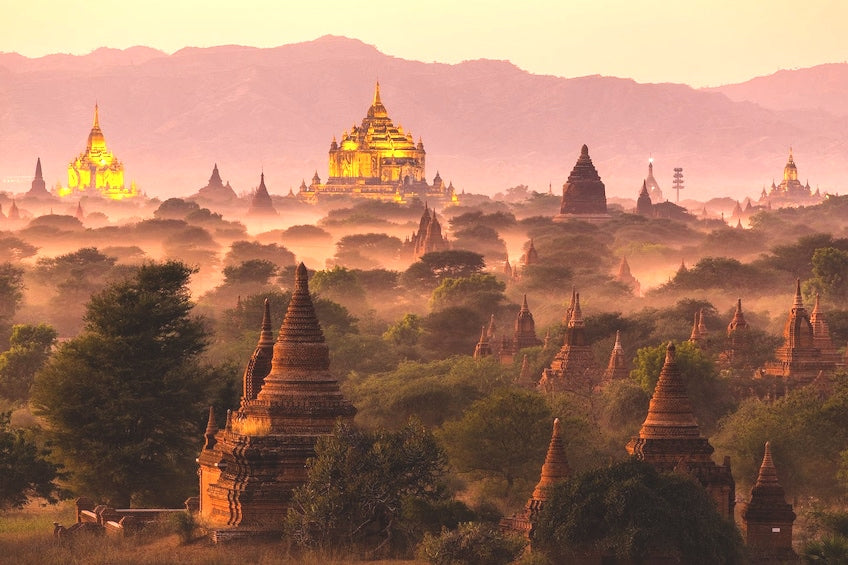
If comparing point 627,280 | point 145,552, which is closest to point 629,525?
point 145,552

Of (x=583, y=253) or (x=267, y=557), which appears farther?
(x=583, y=253)

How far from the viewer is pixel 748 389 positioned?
281 ft

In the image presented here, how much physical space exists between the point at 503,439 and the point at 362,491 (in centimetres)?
1794

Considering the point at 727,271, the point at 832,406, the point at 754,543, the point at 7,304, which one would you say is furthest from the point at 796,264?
the point at 754,543

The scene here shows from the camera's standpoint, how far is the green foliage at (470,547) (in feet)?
147

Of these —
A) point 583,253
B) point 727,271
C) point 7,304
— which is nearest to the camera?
point 7,304

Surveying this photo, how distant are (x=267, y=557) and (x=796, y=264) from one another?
401 feet

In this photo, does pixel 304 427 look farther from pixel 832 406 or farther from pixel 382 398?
pixel 382 398

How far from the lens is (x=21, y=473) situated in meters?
58.1

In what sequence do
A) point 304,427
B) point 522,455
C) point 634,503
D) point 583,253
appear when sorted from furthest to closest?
1. point 583,253
2. point 522,455
3. point 304,427
4. point 634,503

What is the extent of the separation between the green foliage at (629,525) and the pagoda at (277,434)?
4965 mm

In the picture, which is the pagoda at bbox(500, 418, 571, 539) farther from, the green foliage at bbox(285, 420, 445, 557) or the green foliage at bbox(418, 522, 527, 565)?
the green foliage at bbox(418, 522, 527, 565)

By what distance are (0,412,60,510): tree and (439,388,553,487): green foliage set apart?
36.2 feet

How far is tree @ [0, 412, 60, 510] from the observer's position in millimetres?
58188
